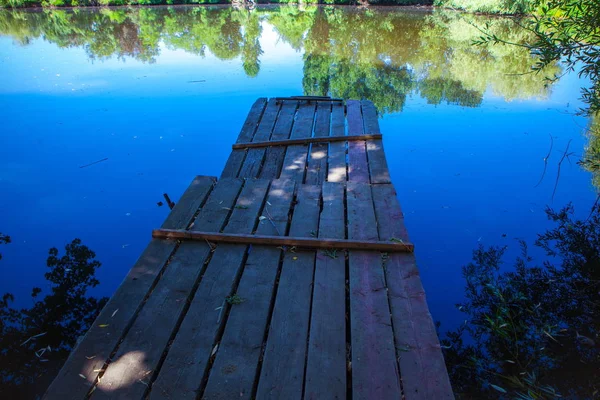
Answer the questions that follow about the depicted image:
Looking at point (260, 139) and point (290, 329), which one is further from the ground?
point (260, 139)

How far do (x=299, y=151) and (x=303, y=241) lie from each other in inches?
80.6

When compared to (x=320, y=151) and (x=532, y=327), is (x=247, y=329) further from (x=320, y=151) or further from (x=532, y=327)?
(x=320, y=151)

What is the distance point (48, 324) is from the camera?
311cm

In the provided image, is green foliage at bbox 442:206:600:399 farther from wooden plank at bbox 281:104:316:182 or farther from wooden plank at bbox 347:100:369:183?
wooden plank at bbox 281:104:316:182

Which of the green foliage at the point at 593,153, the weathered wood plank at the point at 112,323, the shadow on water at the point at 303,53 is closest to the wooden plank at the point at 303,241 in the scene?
the weathered wood plank at the point at 112,323

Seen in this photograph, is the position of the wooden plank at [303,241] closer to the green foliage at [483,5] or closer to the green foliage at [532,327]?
the green foliage at [532,327]

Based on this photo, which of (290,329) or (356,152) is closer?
(290,329)

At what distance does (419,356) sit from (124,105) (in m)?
7.20

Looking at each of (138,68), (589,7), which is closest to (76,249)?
(589,7)

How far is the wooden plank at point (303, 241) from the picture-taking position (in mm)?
2750

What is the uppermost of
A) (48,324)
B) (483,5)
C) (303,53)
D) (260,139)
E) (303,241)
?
(483,5)

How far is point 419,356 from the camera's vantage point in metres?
2.02

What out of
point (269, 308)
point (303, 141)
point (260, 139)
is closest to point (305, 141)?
point (303, 141)

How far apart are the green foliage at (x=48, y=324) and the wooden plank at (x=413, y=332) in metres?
2.36
